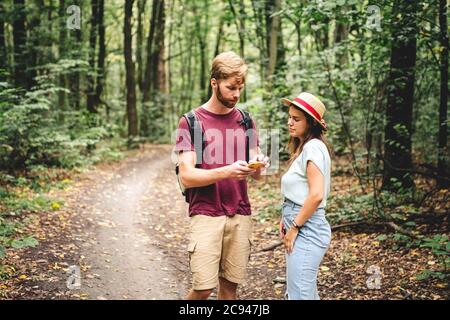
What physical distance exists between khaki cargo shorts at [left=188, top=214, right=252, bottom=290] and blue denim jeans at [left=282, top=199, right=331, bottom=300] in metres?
0.42

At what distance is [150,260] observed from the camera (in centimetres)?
709

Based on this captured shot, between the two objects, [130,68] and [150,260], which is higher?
[130,68]

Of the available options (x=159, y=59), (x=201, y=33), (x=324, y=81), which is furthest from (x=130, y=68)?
(x=201, y=33)

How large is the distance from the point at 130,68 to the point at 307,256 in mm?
17760

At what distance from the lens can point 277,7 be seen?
13.3 meters

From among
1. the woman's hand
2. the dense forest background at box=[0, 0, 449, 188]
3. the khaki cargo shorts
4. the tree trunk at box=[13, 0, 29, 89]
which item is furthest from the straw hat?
the tree trunk at box=[13, 0, 29, 89]

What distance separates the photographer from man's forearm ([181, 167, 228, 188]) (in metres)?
3.35

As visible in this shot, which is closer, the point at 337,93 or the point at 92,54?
the point at 337,93

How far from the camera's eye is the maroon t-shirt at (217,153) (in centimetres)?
352

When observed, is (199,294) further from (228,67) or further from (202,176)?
(228,67)

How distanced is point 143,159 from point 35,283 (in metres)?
13.2

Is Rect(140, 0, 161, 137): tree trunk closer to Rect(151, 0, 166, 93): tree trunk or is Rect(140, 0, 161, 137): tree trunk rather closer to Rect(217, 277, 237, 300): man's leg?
Rect(151, 0, 166, 93): tree trunk
